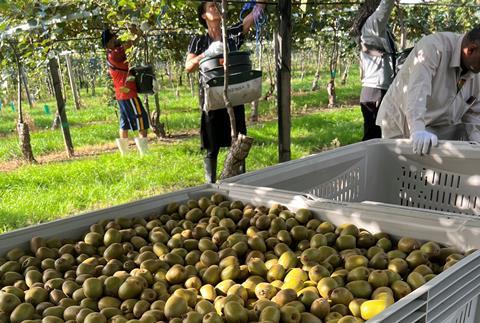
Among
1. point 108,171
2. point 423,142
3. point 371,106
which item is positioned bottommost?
point 108,171

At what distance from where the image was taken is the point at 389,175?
2771 millimetres

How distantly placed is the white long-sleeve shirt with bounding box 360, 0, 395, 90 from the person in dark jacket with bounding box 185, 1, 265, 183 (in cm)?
110

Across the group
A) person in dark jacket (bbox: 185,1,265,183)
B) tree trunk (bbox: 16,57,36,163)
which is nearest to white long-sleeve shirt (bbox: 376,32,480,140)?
person in dark jacket (bbox: 185,1,265,183)

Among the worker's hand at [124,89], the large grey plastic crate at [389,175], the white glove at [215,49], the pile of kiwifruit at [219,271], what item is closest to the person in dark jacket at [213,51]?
the white glove at [215,49]

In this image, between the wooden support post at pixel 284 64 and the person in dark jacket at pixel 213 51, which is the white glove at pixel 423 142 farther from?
the person in dark jacket at pixel 213 51

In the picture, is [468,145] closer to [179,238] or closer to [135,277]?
[179,238]

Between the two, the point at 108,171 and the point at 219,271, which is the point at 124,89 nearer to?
the point at 108,171

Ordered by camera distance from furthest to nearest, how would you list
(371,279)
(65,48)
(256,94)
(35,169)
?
(65,48), (35,169), (256,94), (371,279)

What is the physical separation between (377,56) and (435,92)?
4.61ft

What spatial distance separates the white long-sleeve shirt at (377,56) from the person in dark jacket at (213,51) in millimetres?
1103

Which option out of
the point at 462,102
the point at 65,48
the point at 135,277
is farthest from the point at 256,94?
the point at 65,48

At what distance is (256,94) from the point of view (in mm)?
3443

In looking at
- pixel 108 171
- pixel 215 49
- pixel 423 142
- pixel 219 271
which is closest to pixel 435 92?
pixel 423 142

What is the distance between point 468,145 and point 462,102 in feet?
2.31
